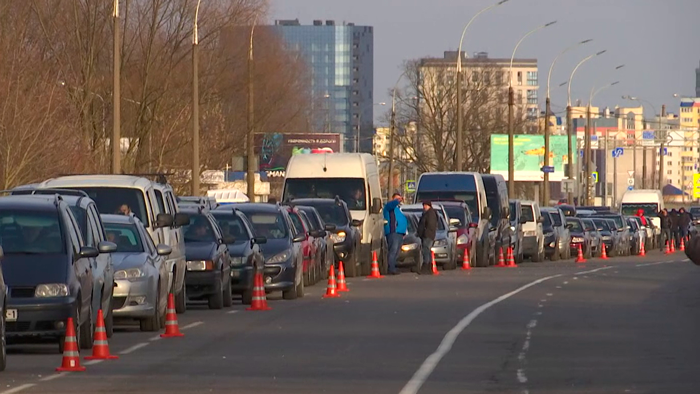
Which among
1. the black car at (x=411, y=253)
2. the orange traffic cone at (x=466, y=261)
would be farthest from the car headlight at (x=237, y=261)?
the orange traffic cone at (x=466, y=261)

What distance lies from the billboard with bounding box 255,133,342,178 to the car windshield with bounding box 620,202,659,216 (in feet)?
52.3

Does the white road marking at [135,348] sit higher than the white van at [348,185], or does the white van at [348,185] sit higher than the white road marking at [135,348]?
the white van at [348,185]

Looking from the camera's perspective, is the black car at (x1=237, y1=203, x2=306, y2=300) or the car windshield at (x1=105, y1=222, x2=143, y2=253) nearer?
the car windshield at (x1=105, y1=222, x2=143, y2=253)

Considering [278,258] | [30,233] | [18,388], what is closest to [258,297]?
[278,258]

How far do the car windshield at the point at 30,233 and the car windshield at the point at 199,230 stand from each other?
7929mm

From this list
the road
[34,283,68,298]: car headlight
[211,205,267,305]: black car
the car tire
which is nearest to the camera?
the road

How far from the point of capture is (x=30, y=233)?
17891 millimetres

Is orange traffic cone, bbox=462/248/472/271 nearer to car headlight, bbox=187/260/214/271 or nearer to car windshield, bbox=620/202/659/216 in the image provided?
car headlight, bbox=187/260/214/271

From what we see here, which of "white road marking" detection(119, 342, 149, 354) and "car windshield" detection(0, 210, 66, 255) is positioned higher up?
"car windshield" detection(0, 210, 66, 255)

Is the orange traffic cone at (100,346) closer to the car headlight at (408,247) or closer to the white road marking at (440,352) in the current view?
the white road marking at (440,352)

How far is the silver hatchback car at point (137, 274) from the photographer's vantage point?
20375 millimetres

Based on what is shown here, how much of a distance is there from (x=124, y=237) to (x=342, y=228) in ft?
50.8

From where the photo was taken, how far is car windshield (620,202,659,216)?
83.9 m

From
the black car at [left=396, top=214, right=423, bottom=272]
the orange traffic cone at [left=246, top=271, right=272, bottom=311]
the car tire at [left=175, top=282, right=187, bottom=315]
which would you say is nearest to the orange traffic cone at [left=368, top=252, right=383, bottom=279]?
the black car at [left=396, top=214, right=423, bottom=272]
